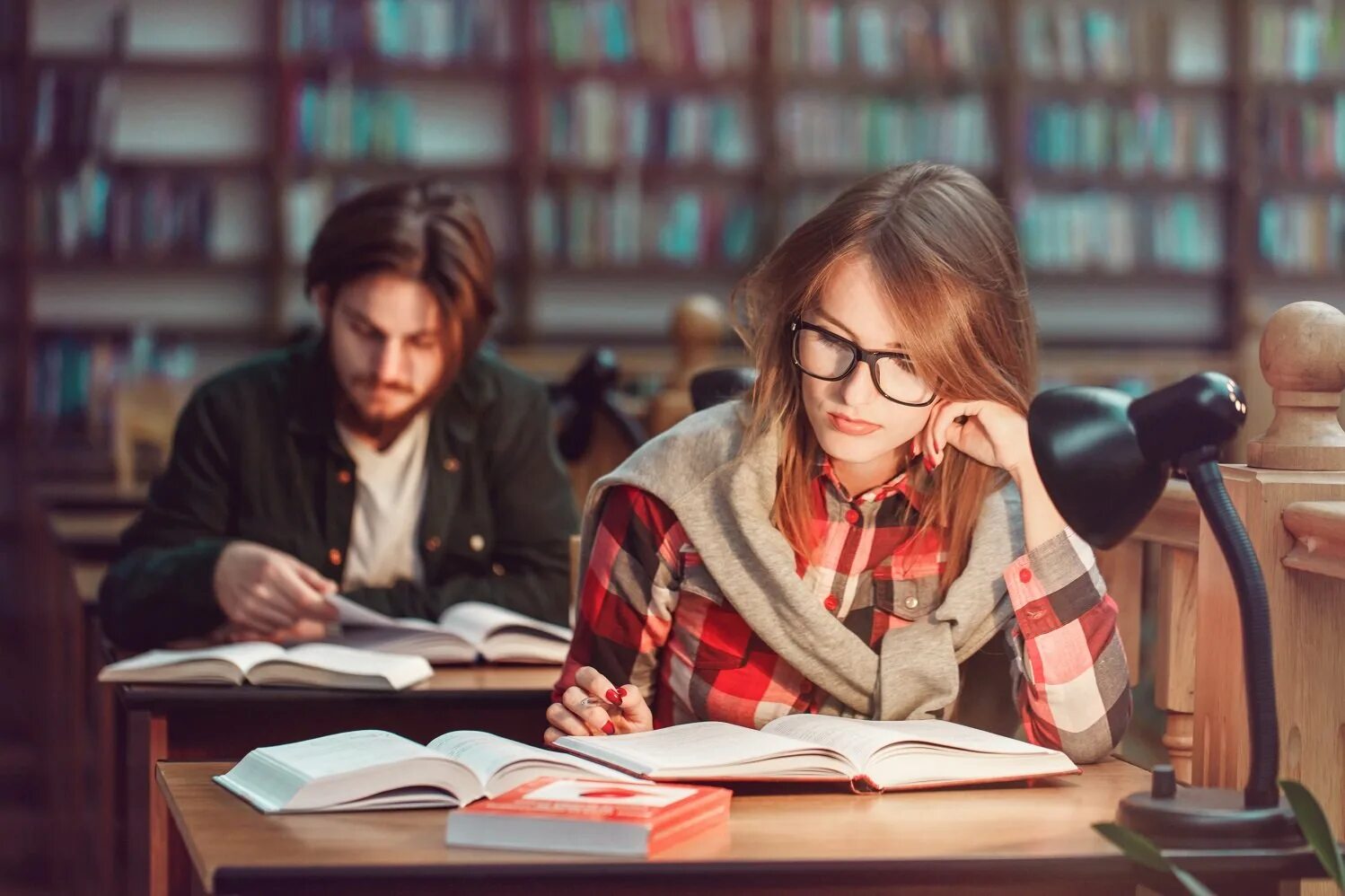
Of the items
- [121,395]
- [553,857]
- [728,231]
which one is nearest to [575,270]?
[728,231]

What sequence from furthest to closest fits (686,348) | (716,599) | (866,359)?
(686,348), (716,599), (866,359)

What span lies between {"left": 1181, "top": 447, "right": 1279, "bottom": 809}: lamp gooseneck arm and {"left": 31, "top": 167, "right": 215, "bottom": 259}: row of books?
5030mm

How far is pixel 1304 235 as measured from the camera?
6164 mm

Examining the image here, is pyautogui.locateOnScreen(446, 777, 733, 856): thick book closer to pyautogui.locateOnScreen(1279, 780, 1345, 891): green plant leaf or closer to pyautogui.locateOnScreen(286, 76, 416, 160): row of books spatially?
pyautogui.locateOnScreen(1279, 780, 1345, 891): green plant leaf

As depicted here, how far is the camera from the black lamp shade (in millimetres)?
1089

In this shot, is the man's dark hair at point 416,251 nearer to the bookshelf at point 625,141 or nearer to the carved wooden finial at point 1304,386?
the carved wooden finial at point 1304,386

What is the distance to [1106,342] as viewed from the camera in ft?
20.6

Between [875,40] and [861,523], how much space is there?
458 centimetres

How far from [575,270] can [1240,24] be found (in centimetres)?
244

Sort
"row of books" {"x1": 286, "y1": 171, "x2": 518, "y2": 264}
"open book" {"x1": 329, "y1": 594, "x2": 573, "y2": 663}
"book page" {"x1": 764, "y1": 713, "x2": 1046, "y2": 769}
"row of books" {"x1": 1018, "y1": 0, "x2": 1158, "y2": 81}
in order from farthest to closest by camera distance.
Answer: "row of books" {"x1": 1018, "y1": 0, "x2": 1158, "y2": 81}
"row of books" {"x1": 286, "y1": 171, "x2": 518, "y2": 264}
"open book" {"x1": 329, "y1": 594, "x2": 573, "y2": 663}
"book page" {"x1": 764, "y1": 713, "x2": 1046, "y2": 769}

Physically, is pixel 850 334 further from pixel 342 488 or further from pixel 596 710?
pixel 342 488

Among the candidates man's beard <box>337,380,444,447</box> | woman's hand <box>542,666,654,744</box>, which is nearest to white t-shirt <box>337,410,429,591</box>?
man's beard <box>337,380,444,447</box>

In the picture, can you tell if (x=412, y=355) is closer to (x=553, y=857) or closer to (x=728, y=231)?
(x=553, y=857)

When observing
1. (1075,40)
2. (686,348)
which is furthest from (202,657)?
(1075,40)
